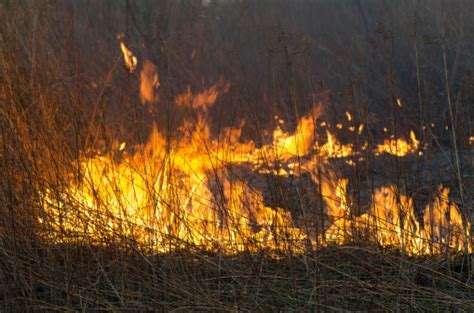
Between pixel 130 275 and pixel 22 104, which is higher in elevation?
pixel 22 104

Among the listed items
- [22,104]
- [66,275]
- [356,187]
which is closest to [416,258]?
[356,187]

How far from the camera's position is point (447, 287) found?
228 cm

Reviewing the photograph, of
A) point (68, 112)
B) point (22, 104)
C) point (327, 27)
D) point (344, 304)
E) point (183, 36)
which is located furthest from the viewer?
point (327, 27)

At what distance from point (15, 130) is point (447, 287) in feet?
5.59

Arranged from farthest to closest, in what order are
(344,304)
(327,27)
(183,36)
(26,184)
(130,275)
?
1. (327,27)
2. (183,36)
3. (26,184)
4. (130,275)
5. (344,304)

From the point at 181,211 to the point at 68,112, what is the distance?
757 mm

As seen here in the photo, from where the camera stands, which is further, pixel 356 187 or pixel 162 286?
pixel 356 187

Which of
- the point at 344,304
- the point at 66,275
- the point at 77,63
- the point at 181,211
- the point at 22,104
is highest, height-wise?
the point at 77,63

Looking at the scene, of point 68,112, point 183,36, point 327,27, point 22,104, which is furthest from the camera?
point 327,27

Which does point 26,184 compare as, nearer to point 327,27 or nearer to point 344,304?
point 344,304

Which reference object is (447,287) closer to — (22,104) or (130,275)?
(130,275)

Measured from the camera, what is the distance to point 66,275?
2.03 metres

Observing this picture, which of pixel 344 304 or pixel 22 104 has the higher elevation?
pixel 22 104

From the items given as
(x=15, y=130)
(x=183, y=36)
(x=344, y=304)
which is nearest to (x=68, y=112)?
(x=15, y=130)
